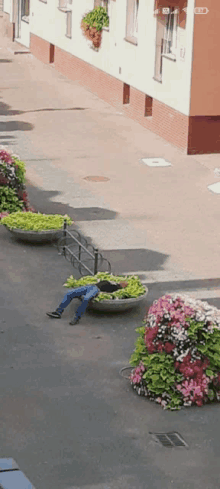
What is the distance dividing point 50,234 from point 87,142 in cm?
1173

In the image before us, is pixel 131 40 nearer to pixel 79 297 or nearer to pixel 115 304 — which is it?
pixel 79 297

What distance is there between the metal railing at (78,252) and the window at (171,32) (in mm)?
11543

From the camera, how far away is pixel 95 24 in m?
40.0

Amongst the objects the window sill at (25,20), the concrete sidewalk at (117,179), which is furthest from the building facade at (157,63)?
the window sill at (25,20)

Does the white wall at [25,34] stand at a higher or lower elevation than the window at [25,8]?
lower

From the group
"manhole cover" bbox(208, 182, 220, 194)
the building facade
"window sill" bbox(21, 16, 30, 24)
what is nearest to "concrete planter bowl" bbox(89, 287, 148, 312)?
"manhole cover" bbox(208, 182, 220, 194)

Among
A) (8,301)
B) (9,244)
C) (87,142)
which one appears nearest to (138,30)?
(87,142)

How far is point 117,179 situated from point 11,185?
5529 mm

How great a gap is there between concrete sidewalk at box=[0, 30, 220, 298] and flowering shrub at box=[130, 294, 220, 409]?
15.0 feet

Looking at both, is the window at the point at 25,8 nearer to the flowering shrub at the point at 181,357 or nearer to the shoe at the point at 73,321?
the shoe at the point at 73,321

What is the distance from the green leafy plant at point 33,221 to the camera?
22125 mm

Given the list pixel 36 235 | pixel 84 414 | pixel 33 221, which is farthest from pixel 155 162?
pixel 84 414

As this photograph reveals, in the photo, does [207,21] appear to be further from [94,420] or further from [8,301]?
[94,420]

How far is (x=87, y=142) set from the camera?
1319 inches
